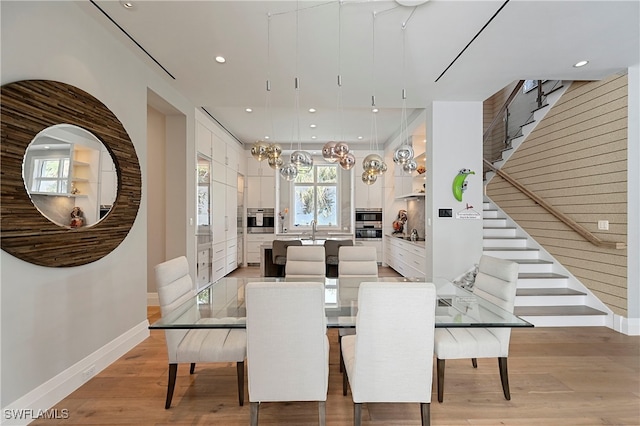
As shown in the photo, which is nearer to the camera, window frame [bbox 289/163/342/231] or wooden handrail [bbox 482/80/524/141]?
wooden handrail [bbox 482/80/524/141]

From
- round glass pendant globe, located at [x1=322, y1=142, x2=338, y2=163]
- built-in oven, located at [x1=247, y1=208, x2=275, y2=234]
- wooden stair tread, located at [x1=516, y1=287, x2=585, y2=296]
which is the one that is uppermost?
round glass pendant globe, located at [x1=322, y1=142, x2=338, y2=163]

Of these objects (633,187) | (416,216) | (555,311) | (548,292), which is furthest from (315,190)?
(633,187)

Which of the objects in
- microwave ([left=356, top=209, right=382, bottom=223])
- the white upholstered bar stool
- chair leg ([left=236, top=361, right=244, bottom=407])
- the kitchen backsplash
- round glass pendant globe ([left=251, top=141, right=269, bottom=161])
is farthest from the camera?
microwave ([left=356, top=209, right=382, bottom=223])

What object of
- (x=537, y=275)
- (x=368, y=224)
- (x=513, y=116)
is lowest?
(x=537, y=275)

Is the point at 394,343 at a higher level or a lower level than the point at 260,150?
lower

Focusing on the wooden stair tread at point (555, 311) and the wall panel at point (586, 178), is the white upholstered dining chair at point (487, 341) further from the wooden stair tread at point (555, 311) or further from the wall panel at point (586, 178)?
the wall panel at point (586, 178)

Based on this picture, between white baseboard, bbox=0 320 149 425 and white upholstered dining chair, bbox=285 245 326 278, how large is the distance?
1642 mm

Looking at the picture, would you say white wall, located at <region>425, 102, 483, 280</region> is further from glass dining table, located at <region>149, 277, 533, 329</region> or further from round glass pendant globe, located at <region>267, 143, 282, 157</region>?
round glass pendant globe, located at <region>267, 143, 282, 157</region>

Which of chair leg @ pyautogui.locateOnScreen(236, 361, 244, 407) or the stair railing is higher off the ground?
the stair railing

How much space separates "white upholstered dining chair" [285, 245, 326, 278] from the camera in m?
3.12

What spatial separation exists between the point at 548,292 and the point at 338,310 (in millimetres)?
3265

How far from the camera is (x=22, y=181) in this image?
1.78m
